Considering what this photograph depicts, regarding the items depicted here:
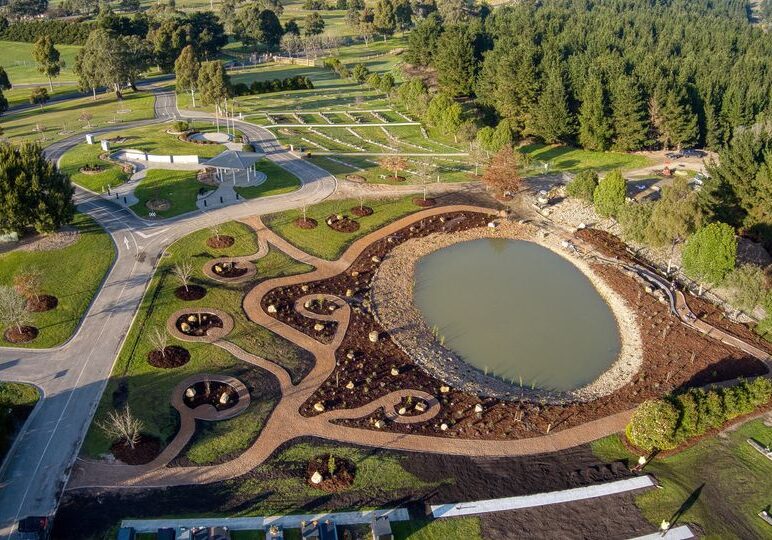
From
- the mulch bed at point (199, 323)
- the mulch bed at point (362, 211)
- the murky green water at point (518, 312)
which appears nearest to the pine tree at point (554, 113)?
the murky green water at point (518, 312)

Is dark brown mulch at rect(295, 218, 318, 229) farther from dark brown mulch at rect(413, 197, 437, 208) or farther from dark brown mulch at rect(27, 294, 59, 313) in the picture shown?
dark brown mulch at rect(27, 294, 59, 313)

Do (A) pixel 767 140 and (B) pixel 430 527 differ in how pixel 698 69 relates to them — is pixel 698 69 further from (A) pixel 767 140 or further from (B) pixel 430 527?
(B) pixel 430 527

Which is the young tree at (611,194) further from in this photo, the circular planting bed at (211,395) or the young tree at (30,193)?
the young tree at (30,193)

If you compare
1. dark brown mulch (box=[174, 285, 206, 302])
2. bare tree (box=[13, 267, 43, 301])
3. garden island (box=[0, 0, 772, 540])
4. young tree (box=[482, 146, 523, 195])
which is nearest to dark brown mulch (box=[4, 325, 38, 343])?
garden island (box=[0, 0, 772, 540])

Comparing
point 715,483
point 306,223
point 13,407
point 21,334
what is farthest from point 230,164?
point 715,483

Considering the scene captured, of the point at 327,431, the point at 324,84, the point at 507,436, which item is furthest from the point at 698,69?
the point at 327,431

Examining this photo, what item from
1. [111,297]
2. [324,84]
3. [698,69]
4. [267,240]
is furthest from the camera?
[324,84]

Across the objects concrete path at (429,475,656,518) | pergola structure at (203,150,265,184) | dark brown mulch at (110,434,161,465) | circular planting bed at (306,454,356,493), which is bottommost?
concrete path at (429,475,656,518)
